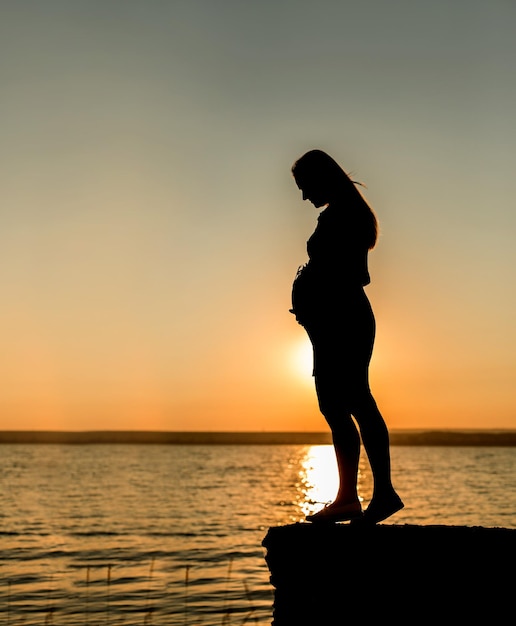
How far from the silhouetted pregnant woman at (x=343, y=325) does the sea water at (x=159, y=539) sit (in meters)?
12.1

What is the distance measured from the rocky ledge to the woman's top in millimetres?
1305

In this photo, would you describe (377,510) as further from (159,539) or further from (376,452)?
(159,539)

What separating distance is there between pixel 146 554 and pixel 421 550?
93.8 ft

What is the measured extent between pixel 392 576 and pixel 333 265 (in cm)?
179

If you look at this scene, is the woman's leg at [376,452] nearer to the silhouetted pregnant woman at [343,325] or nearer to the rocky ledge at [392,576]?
the silhouetted pregnant woman at [343,325]

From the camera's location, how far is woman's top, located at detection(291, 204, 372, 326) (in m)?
5.28

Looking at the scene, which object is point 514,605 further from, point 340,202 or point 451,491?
point 451,491

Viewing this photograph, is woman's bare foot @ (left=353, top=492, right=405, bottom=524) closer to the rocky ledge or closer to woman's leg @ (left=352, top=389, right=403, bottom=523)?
woman's leg @ (left=352, top=389, right=403, bottom=523)

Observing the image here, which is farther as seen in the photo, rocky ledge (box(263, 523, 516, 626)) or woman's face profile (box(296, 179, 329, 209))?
woman's face profile (box(296, 179, 329, 209))

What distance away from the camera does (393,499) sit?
211 inches

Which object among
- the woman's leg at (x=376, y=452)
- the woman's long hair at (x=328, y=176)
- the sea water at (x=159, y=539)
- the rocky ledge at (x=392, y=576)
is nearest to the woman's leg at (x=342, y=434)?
the woman's leg at (x=376, y=452)

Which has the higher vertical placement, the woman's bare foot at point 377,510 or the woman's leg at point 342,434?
the woman's leg at point 342,434

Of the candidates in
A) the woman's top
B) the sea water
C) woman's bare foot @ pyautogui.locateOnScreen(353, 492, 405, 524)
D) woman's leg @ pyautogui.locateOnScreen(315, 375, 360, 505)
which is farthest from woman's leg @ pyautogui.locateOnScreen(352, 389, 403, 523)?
the sea water

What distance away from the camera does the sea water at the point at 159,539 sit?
2116cm
